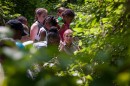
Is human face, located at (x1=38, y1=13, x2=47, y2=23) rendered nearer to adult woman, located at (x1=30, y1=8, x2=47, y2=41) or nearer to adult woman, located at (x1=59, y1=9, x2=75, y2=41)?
adult woman, located at (x1=30, y1=8, x2=47, y2=41)

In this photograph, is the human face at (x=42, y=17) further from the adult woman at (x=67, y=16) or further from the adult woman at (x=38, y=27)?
the adult woman at (x=67, y=16)

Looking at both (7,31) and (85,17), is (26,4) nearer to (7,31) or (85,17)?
(85,17)

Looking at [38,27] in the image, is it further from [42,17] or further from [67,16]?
[67,16]

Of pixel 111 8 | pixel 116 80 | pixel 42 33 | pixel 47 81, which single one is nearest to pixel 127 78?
pixel 116 80

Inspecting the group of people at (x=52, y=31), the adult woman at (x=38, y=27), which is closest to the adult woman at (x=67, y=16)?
the group of people at (x=52, y=31)

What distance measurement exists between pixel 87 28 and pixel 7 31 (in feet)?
8.45

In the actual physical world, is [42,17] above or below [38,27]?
above

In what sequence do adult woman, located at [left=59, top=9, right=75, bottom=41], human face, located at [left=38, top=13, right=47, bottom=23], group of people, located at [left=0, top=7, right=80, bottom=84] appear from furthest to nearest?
human face, located at [left=38, top=13, right=47, bottom=23]
adult woman, located at [left=59, top=9, right=75, bottom=41]
group of people, located at [left=0, top=7, right=80, bottom=84]

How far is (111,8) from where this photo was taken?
11.0 feet

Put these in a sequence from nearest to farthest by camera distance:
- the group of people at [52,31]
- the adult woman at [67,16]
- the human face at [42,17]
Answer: the group of people at [52,31] < the adult woman at [67,16] < the human face at [42,17]

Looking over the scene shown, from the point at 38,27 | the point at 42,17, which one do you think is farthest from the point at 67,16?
the point at 42,17

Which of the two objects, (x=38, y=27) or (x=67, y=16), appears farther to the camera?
(x=38, y=27)

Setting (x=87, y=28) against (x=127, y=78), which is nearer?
(x=127, y=78)

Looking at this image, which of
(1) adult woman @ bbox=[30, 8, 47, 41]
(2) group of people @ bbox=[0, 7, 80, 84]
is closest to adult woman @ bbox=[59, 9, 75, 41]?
(2) group of people @ bbox=[0, 7, 80, 84]
